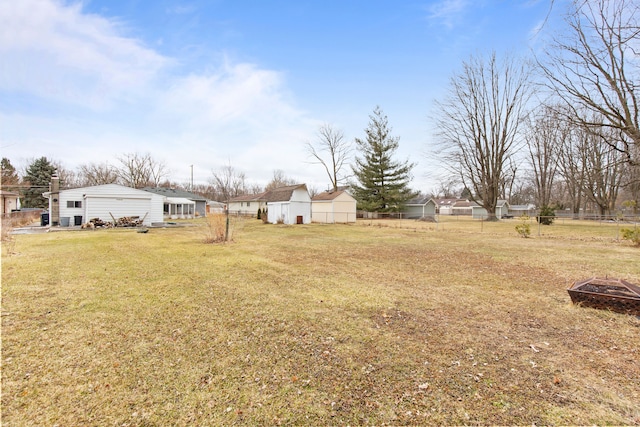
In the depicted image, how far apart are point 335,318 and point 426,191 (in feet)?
276

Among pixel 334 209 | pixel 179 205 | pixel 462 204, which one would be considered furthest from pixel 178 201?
pixel 462 204

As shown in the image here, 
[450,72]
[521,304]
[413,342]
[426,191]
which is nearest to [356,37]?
[521,304]

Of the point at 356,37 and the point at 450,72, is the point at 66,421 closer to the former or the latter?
the point at 356,37

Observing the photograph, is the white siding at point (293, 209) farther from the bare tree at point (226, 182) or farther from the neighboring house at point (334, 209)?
the bare tree at point (226, 182)

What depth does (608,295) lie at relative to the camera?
4652mm

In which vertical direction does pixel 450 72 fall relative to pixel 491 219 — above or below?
above

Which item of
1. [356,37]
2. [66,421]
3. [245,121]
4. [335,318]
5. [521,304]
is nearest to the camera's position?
[66,421]

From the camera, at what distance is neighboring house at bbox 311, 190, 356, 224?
29.8 m

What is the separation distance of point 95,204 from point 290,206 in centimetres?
1451

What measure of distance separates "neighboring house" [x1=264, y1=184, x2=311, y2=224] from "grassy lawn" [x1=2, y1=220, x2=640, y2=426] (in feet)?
62.9

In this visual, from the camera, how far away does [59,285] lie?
577 centimetres

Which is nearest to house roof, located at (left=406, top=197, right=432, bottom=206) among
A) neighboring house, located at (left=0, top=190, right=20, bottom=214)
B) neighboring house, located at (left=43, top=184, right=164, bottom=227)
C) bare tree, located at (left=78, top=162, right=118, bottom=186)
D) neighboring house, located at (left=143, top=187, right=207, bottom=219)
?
neighboring house, located at (left=143, top=187, right=207, bottom=219)

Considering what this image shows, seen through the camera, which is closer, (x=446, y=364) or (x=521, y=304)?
(x=446, y=364)

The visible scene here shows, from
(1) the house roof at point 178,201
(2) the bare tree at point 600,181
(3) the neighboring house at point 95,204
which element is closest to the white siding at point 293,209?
(3) the neighboring house at point 95,204
